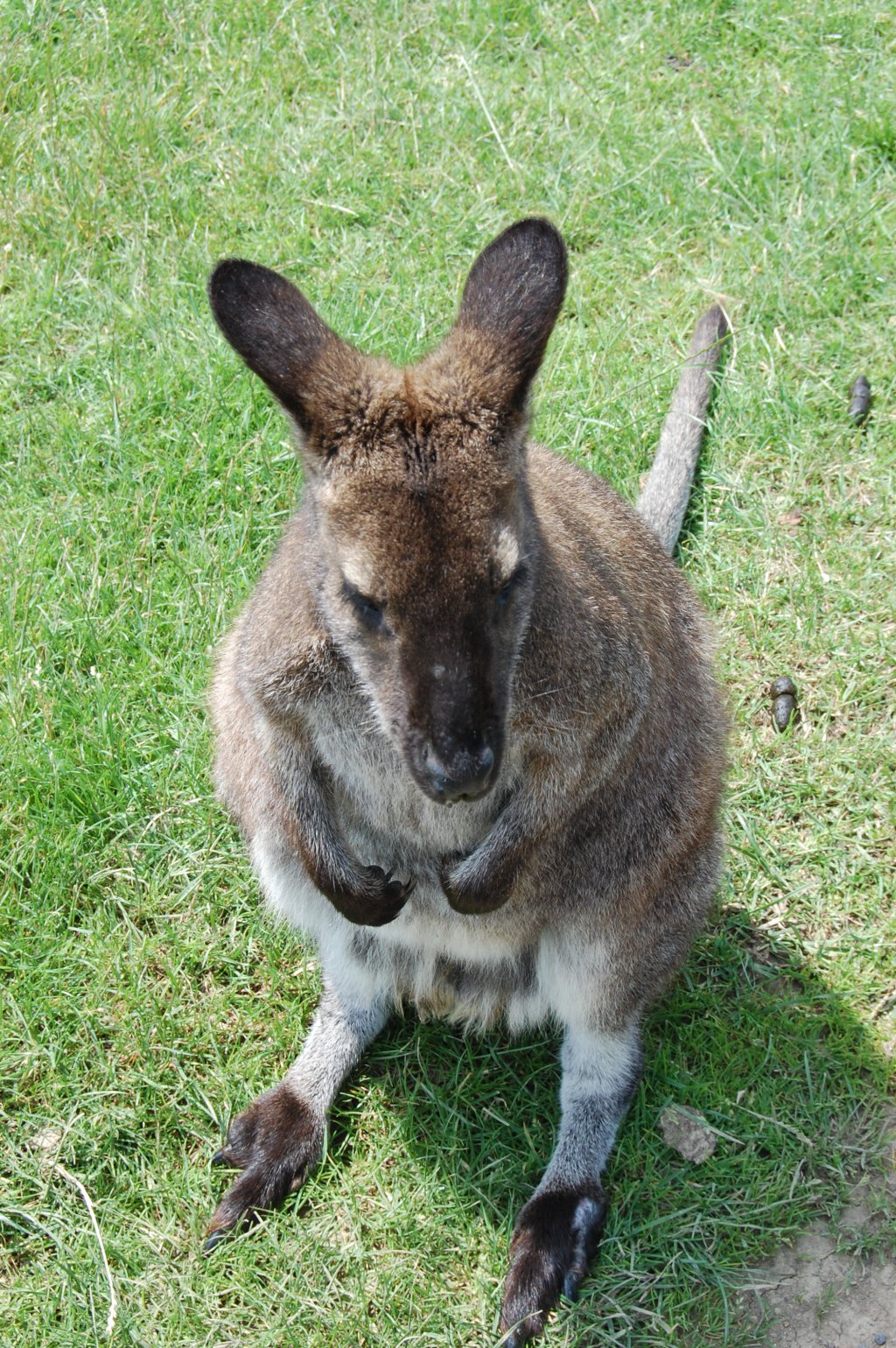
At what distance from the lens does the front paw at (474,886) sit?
2.95 meters

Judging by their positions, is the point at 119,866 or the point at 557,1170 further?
the point at 119,866

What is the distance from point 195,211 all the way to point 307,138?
519 millimetres

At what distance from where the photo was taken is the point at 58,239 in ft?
16.5

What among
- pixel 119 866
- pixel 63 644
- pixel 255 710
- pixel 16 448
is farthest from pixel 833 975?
pixel 16 448

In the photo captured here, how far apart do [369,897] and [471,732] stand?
741mm

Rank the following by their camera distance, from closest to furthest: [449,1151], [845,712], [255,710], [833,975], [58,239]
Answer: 1. [255,710]
2. [449,1151]
3. [833,975]
4. [845,712]
5. [58,239]

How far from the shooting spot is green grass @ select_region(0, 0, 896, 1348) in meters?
3.24

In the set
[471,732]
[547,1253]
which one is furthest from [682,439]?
[547,1253]

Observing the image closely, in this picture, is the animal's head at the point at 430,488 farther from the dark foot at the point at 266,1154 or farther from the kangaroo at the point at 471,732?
the dark foot at the point at 266,1154

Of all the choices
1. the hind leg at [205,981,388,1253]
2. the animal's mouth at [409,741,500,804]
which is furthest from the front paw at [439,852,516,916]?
the hind leg at [205,981,388,1253]

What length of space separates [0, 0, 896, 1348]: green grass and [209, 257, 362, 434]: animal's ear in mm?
1601

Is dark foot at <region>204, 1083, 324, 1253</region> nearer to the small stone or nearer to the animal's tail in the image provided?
the small stone

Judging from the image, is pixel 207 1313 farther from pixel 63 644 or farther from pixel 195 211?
pixel 195 211

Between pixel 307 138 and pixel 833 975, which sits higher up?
pixel 307 138
